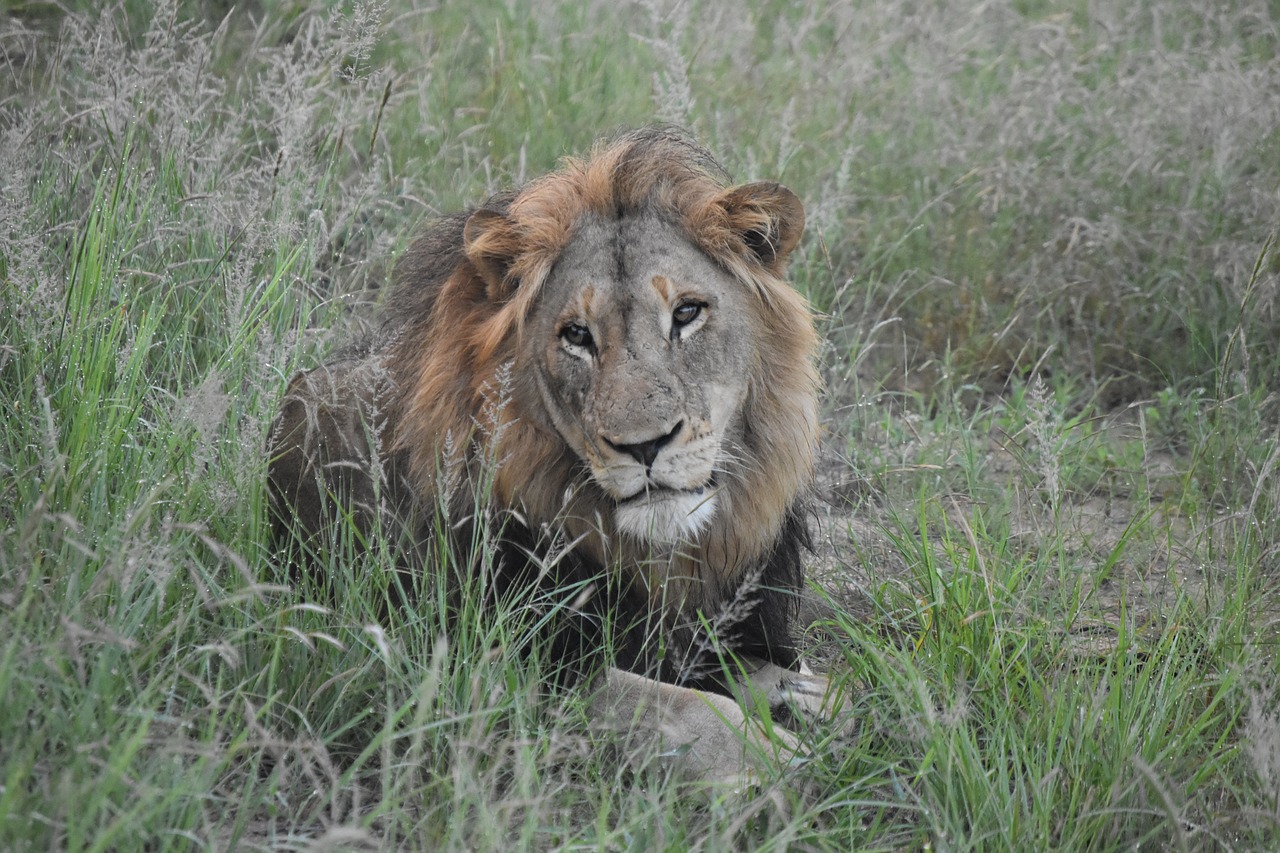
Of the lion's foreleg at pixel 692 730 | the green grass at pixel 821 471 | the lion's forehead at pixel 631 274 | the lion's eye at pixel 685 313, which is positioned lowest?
the lion's foreleg at pixel 692 730

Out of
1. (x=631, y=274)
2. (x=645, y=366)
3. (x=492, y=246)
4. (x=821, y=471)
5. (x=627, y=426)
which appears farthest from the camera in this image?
(x=821, y=471)

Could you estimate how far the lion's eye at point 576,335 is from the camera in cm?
328

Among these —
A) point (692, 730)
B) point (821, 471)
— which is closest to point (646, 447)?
point (692, 730)

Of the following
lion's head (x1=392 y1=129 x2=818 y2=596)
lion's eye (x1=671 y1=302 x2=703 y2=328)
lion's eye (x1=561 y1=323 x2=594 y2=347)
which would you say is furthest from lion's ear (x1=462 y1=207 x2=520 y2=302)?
lion's eye (x1=671 y1=302 x2=703 y2=328)

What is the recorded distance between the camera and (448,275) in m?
3.70

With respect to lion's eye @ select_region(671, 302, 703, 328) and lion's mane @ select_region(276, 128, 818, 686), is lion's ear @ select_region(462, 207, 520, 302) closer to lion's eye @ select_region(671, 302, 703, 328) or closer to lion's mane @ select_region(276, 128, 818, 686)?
lion's mane @ select_region(276, 128, 818, 686)

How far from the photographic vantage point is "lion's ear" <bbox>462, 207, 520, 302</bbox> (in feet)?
11.2

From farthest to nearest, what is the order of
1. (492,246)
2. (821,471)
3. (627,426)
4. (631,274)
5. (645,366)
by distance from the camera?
(821,471)
(492,246)
(631,274)
(645,366)
(627,426)

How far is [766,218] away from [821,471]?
1.73 meters

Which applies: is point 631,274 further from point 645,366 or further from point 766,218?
point 766,218

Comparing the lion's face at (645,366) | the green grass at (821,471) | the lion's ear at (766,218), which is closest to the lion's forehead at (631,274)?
the lion's face at (645,366)

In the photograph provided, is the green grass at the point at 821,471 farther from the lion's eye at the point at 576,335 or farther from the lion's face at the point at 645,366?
the lion's eye at the point at 576,335

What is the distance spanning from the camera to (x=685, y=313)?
10.9 ft

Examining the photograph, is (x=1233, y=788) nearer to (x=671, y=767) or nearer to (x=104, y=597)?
(x=671, y=767)
